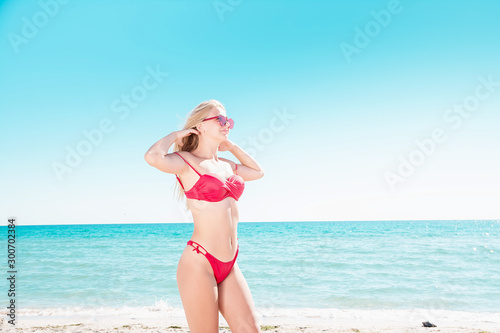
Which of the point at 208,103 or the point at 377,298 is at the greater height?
the point at 208,103

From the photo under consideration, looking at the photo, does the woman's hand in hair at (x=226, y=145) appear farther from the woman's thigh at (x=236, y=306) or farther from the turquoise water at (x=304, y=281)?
the turquoise water at (x=304, y=281)

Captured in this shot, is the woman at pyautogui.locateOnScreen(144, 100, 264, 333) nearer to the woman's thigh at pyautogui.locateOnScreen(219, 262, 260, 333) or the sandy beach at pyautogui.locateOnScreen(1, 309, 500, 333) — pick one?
the woman's thigh at pyautogui.locateOnScreen(219, 262, 260, 333)

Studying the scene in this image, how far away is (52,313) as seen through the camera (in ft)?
30.6

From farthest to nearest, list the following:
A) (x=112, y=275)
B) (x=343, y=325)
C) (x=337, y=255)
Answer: (x=337, y=255)
(x=112, y=275)
(x=343, y=325)

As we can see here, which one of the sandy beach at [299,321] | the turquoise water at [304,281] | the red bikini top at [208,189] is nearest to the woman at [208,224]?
the red bikini top at [208,189]

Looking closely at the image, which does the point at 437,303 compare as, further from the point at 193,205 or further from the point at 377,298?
the point at 193,205

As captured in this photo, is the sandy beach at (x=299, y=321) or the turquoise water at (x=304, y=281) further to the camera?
the turquoise water at (x=304, y=281)

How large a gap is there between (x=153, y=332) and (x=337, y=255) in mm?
14342

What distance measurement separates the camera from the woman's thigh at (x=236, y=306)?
289 cm

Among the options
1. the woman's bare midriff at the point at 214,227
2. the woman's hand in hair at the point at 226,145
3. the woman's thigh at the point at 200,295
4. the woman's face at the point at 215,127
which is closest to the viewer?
the woman's thigh at the point at 200,295

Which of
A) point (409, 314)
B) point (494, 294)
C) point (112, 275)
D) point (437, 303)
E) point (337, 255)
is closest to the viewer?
point (409, 314)

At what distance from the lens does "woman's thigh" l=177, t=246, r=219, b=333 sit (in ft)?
9.25

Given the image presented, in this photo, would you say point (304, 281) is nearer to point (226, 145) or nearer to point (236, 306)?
point (226, 145)

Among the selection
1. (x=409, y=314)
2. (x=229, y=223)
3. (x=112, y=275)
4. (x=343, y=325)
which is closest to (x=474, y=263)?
(x=409, y=314)
